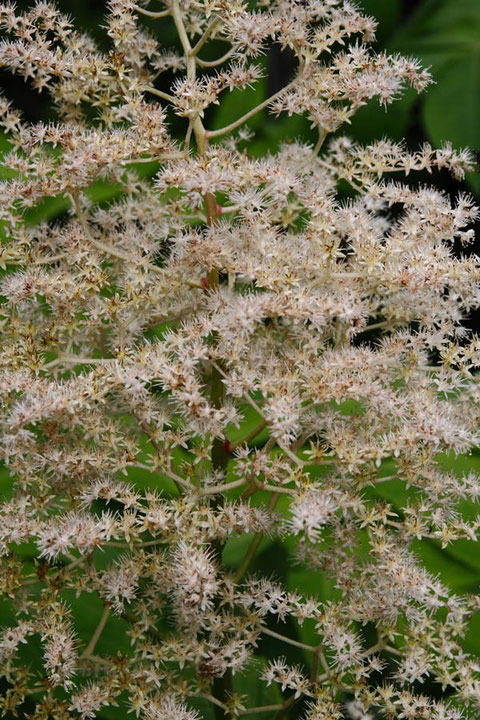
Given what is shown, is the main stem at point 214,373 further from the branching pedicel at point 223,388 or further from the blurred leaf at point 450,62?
the blurred leaf at point 450,62

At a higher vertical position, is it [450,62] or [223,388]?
[450,62]

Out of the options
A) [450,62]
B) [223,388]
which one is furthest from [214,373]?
[450,62]

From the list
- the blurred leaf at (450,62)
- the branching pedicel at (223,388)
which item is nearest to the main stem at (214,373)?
the branching pedicel at (223,388)

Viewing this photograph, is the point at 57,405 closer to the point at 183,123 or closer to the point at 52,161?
the point at 52,161

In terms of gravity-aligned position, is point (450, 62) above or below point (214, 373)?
above

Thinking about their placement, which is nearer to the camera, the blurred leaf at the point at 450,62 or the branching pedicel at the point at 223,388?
the branching pedicel at the point at 223,388

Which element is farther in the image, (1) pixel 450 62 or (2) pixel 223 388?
(1) pixel 450 62

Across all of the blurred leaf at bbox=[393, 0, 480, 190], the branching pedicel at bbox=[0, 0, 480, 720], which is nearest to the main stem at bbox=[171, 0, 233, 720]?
the branching pedicel at bbox=[0, 0, 480, 720]

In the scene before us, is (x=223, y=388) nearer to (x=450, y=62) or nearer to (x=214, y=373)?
(x=214, y=373)

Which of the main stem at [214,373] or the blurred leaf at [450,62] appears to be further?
the blurred leaf at [450,62]
